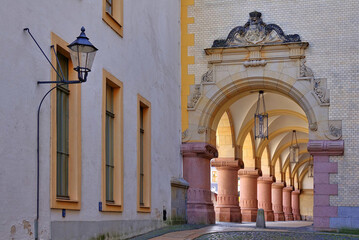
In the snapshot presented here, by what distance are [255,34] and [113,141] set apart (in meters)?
8.12

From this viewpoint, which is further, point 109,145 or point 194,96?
point 194,96

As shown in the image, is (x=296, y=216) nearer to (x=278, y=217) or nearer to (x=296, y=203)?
(x=296, y=203)

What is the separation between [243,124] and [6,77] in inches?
748

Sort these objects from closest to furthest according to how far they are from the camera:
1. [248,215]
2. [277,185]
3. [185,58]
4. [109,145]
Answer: [109,145] < [185,58] < [248,215] < [277,185]

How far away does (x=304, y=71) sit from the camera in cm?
1927

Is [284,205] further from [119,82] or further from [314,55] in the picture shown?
[119,82]

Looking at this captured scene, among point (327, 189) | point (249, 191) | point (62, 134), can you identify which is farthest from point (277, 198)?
point (62, 134)

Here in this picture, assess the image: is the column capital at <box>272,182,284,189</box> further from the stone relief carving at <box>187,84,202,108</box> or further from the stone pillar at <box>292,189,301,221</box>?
the stone relief carving at <box>187,84,202,108</box>

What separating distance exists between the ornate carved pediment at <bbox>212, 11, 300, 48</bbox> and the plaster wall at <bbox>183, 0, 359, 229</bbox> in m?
0.21

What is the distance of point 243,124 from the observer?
2673cm

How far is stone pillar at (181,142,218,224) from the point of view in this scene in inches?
774

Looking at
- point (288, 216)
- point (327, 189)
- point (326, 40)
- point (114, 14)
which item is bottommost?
point (288, 216)

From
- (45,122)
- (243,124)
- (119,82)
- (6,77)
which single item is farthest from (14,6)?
(243,124)

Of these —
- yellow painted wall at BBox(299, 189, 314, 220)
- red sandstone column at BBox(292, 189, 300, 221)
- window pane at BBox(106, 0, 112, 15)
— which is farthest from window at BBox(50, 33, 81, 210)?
yellow painted wall at BBox(299, 189, 314, 220)
